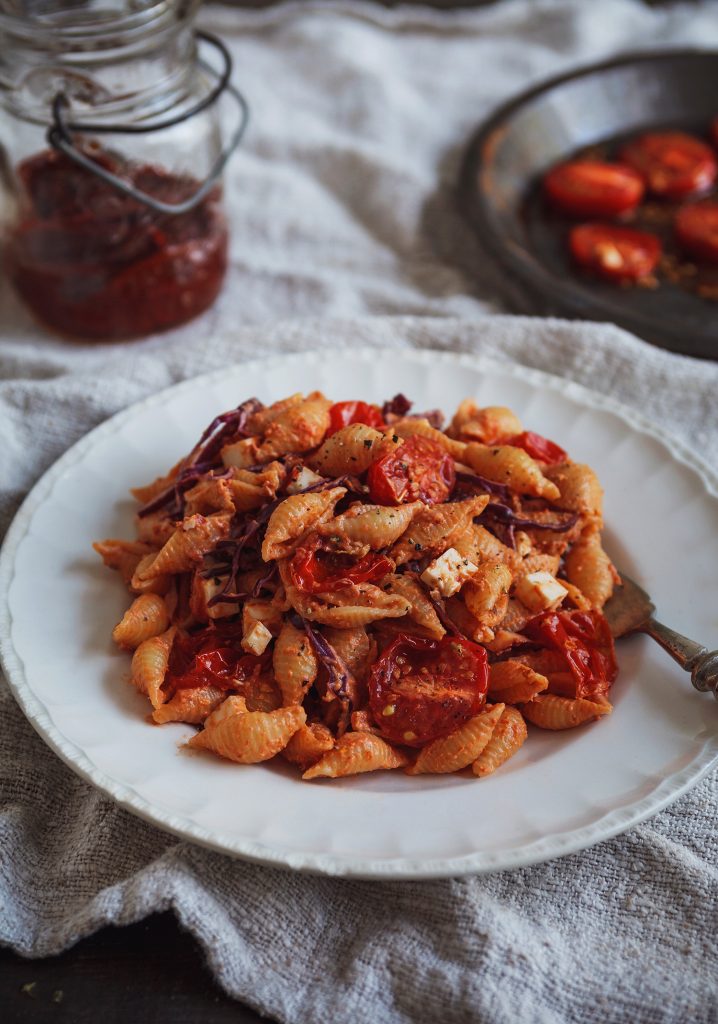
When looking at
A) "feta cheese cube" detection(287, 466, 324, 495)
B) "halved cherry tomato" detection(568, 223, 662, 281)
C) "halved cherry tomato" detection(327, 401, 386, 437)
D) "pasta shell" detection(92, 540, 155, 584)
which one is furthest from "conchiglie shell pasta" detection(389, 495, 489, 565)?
"halved cherry tomato" detection(568, 223, 662, 281)

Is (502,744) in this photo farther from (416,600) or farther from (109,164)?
(109,164)

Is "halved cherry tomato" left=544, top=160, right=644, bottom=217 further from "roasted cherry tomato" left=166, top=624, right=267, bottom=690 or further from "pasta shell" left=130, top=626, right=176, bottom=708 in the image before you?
"pasta shell" left=130, top=626, right=176, bottom=708

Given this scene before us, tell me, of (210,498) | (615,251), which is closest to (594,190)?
(615,251)

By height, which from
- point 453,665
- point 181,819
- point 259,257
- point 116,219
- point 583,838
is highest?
point 583,838

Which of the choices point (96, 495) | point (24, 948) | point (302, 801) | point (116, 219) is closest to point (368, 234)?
point (116, 219)

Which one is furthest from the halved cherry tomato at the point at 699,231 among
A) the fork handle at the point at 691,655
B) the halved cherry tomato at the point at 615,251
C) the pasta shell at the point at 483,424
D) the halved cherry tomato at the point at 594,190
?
the fork handle at the point at 691,655

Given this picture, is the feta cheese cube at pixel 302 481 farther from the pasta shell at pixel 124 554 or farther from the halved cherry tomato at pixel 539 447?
the halved cherry tomato at pixel 539 447

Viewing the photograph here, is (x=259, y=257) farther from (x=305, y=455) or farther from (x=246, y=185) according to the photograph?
(x=305, y=455)
